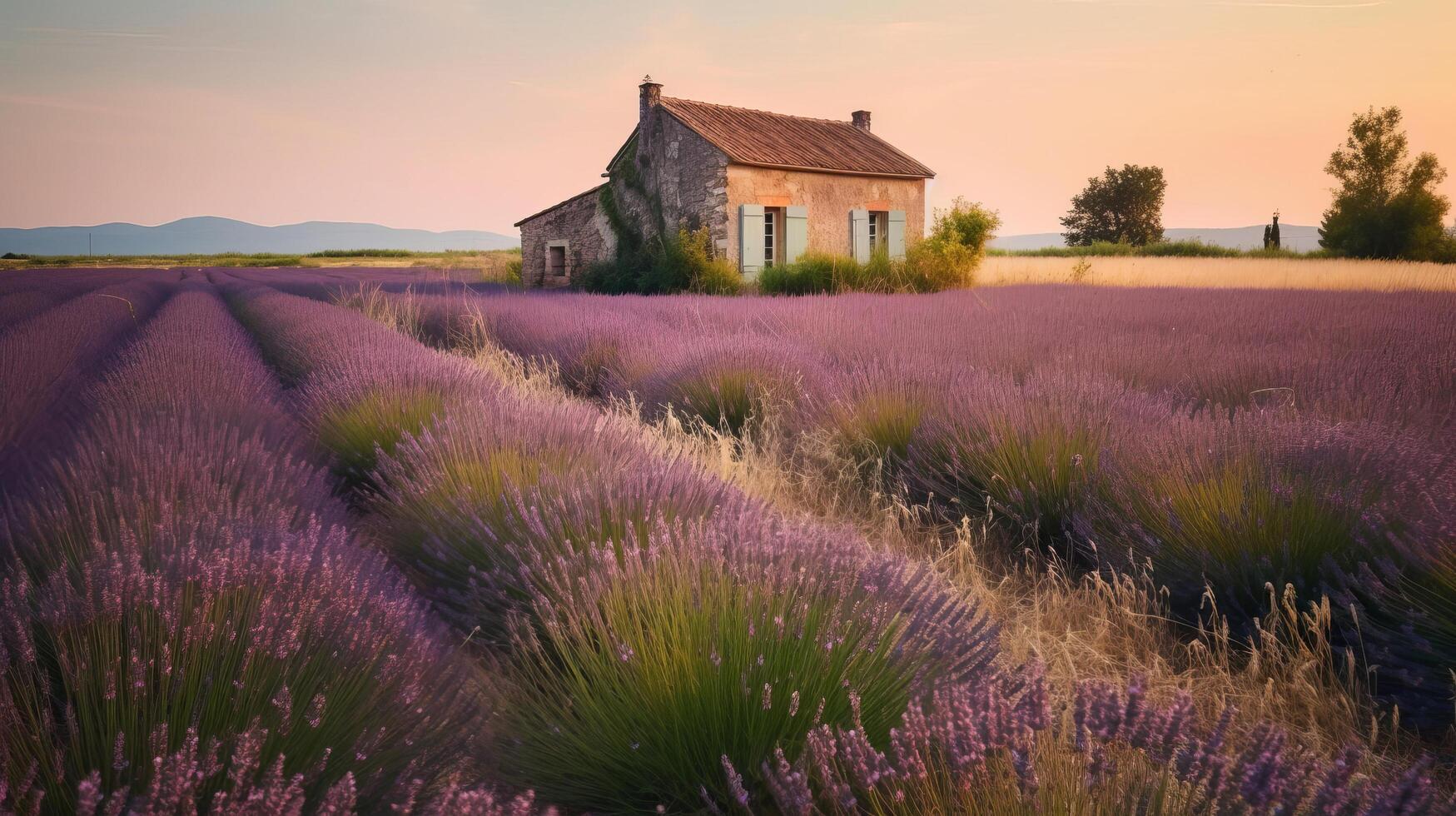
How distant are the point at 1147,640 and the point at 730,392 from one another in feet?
10.1

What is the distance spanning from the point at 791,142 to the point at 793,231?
8.00 feet

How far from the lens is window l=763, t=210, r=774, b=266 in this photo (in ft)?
50.2

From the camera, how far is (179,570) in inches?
50.4

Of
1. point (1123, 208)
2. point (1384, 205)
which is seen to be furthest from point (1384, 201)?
point (1123, 208)

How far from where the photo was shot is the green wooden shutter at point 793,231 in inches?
596

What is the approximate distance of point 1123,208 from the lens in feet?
162

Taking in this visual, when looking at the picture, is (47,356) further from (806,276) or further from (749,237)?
(749,237)

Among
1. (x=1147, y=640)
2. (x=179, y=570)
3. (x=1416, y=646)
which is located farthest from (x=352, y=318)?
(x=1416, y=646)

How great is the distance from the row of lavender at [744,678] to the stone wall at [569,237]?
1574cm

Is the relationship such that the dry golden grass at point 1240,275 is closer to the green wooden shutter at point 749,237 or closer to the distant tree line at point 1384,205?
the green wooden shutter at point 749,237

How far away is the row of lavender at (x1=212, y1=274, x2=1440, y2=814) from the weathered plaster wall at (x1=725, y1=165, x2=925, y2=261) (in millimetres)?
12686

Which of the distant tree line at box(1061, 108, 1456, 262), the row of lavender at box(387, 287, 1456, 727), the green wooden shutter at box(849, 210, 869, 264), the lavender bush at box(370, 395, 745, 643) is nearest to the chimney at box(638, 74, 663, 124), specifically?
the green wooden shutter at box(849, 210, 869, 264)

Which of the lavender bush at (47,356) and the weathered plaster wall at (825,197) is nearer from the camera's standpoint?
the lavender bush at (47,356)

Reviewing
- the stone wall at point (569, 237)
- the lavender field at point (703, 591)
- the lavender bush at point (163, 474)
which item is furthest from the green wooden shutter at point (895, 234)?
the lavender bush at point (163, 474)
